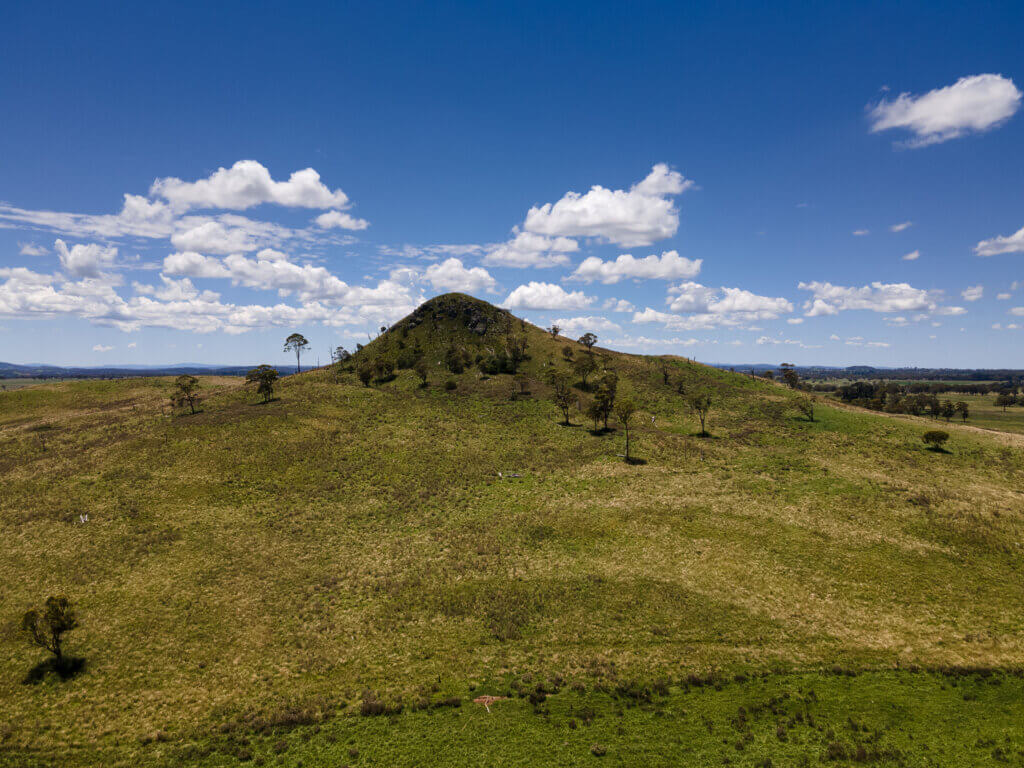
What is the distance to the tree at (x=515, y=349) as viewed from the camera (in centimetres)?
13871

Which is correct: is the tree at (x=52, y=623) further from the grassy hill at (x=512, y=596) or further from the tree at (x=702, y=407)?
the tree at (x=702, y=407)

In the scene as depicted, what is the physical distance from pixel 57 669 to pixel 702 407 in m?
107

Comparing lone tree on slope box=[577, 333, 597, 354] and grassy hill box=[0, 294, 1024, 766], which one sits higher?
lone tree on slope box=[577, 333, 597, 354]

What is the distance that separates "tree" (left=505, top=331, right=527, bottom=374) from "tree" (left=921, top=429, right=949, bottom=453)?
3831 inches

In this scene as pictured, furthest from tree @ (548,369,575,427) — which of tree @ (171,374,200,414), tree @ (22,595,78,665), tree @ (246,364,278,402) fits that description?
tree @ (171,374,200,414)

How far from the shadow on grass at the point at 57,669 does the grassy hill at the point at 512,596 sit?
560 millimetres

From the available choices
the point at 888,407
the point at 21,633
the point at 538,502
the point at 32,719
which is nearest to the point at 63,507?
the point at 21,633

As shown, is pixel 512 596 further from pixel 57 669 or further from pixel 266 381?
pixel 266 381

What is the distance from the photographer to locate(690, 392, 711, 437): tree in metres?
90.9

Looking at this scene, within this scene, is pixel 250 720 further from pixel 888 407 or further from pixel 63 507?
pixel 888 407

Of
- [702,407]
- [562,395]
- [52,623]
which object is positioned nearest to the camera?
[52,623]

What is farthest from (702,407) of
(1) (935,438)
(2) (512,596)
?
(2) (512,596)

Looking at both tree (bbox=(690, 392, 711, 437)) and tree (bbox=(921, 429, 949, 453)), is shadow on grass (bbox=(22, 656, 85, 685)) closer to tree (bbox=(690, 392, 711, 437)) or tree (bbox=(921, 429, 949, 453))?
tree (bbox=(690, 392, 711, 437))

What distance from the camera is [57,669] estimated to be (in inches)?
1209
